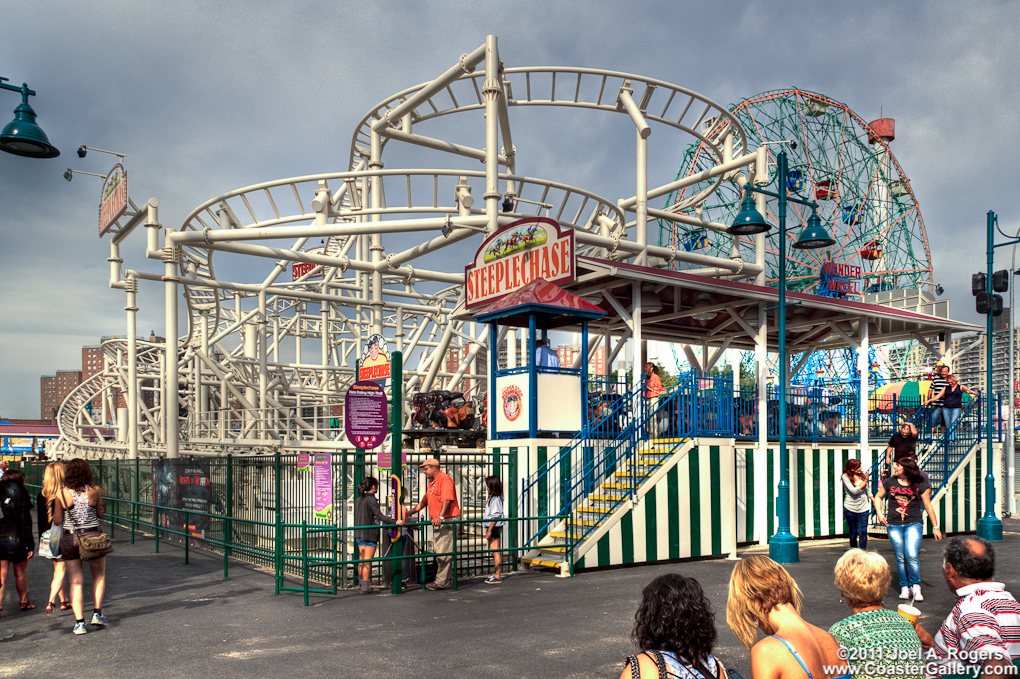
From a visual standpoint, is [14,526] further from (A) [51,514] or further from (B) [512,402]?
(B) [512,402]

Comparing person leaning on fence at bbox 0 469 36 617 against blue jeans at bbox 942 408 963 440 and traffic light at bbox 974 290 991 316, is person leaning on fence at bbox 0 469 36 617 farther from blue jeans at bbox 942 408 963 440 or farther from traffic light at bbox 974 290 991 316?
traffic light at bbox 974 290 991 316

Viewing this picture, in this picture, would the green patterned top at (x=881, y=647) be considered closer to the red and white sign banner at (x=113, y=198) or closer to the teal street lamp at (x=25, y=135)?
the teal street lamp at (x=25, y=135)

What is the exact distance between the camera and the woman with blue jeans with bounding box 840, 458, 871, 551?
11.6m

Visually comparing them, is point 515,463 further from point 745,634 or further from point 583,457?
point 745,634

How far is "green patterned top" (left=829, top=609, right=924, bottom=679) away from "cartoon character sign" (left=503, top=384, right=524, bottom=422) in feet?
32.2

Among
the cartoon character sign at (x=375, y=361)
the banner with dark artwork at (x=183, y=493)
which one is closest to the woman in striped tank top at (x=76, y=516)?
the banner with dark artwork at (x=183, y=493)

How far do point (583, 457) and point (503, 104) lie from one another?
32.1 feet

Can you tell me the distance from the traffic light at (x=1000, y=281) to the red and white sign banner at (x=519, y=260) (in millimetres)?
10537

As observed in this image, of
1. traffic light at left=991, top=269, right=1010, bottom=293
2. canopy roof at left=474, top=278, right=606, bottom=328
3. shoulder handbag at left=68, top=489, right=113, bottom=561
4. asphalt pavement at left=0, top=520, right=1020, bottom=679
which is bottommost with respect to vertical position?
asphalt pavement at left=0, top=520, right=1020, bottom=679

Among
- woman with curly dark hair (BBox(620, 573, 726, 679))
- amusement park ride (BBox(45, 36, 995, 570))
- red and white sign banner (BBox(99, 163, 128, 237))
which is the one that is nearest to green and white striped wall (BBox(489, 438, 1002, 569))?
amusement park ride (BBox(45, 36, 995, 570))

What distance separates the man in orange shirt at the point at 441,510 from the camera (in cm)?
1089

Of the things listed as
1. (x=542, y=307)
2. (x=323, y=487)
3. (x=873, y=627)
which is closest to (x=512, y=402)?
(x=542, y=307)

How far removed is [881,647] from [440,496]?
317 inches

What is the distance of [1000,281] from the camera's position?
1781cm
